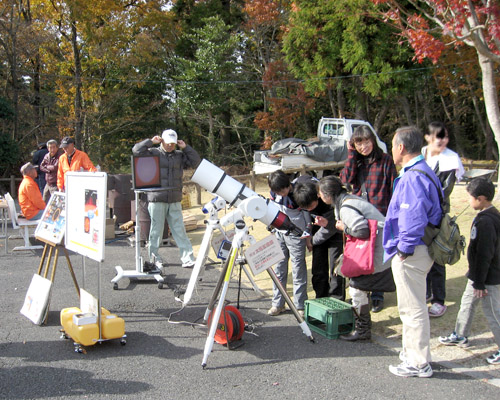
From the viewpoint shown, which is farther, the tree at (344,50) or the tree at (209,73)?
the tree at (209,73)

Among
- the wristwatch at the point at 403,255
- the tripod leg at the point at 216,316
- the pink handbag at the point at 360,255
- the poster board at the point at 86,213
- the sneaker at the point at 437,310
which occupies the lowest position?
the sneaker at the point at 437,310

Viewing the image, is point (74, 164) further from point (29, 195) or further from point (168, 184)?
point (168, 184)

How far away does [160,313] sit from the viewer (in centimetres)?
541

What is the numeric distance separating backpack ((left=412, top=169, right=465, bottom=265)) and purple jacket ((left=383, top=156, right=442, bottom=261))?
54 mm

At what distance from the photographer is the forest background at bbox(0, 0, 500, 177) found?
18359 mm

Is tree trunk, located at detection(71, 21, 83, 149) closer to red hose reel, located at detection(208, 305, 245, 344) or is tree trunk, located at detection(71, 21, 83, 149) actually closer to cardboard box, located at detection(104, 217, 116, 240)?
cardboard box, located at detection(104, 217, 116, 240)

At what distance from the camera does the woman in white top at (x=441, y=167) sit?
15.8 ft

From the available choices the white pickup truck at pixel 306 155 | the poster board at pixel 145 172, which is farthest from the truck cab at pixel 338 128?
the poster board at pixel 145 172

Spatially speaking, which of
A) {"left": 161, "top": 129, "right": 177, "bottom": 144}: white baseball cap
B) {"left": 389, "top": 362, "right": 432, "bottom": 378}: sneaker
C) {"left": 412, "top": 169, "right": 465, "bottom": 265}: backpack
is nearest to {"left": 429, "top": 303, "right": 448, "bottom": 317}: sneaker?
{"left": 389, "top": 362, "right": 432, "bottom": 378}: sneaker

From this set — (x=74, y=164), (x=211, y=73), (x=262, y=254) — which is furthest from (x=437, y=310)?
(x=211, y=73)

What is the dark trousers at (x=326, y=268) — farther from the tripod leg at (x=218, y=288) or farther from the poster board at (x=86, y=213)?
the poster board at (x=86, y=213)

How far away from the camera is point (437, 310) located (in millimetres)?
4969

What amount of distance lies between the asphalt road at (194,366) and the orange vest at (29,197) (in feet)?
10.1

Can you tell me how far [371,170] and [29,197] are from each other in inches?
239
